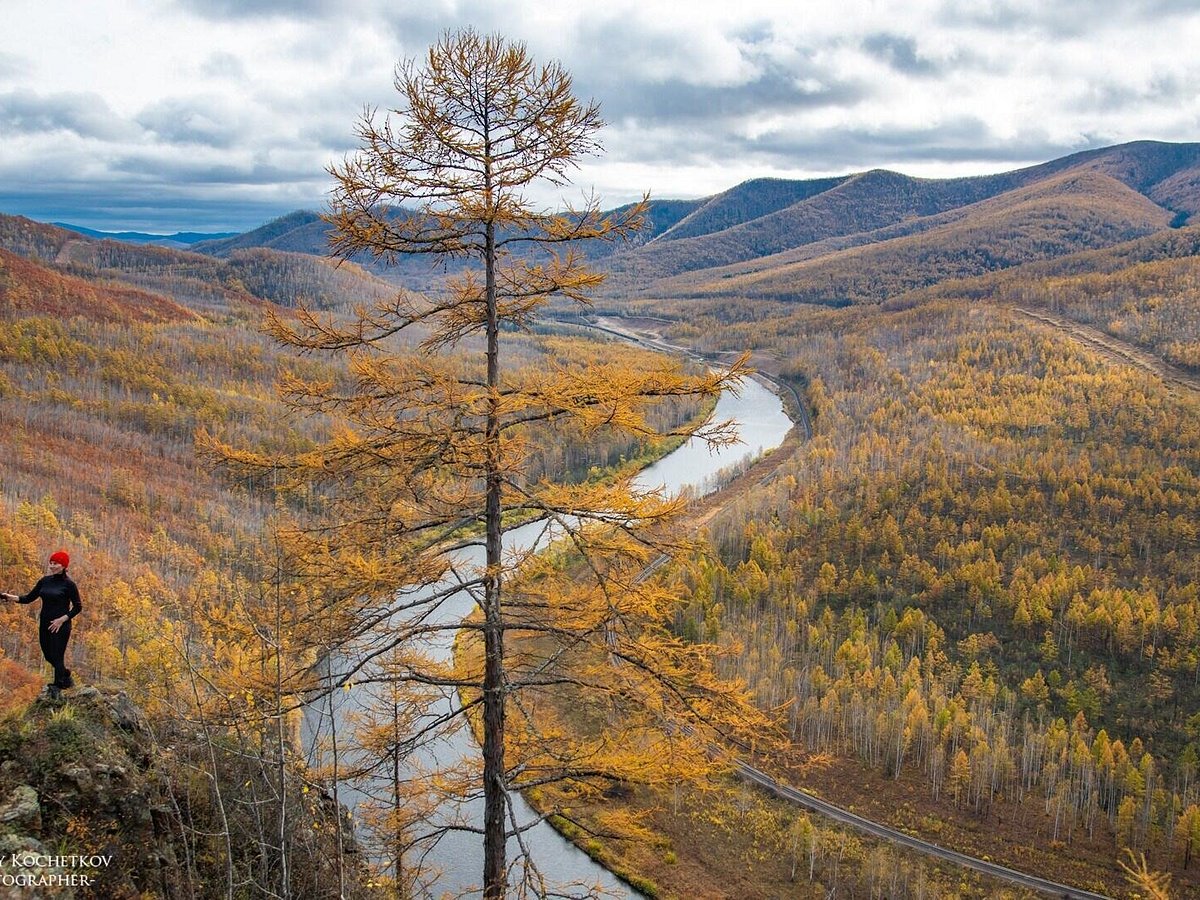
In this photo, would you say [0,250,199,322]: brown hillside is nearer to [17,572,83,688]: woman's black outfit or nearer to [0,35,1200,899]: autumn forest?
[0,35,1200,899]: autumn forest

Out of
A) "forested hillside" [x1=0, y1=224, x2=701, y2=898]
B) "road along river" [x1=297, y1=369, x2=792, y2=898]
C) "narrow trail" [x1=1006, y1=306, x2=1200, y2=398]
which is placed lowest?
"road along river" [x1=297, y1=369, x2=792, y2=898]

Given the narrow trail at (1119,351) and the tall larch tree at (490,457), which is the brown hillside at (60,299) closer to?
the tall larch tree at (490,457)

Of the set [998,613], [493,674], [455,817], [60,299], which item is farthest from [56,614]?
[60,299]

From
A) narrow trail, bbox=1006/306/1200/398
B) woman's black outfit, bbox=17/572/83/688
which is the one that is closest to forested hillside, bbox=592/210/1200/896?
narrow trail, bbox=1006/306/1200/398

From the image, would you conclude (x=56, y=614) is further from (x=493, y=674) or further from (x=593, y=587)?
(x=593, y=587)

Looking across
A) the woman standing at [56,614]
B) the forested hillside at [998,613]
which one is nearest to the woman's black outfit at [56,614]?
the woman standing at [56,614]

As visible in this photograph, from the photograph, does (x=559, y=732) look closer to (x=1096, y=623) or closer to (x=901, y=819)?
(x=901, y=819)

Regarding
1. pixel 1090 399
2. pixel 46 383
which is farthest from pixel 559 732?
pixel 46 383
